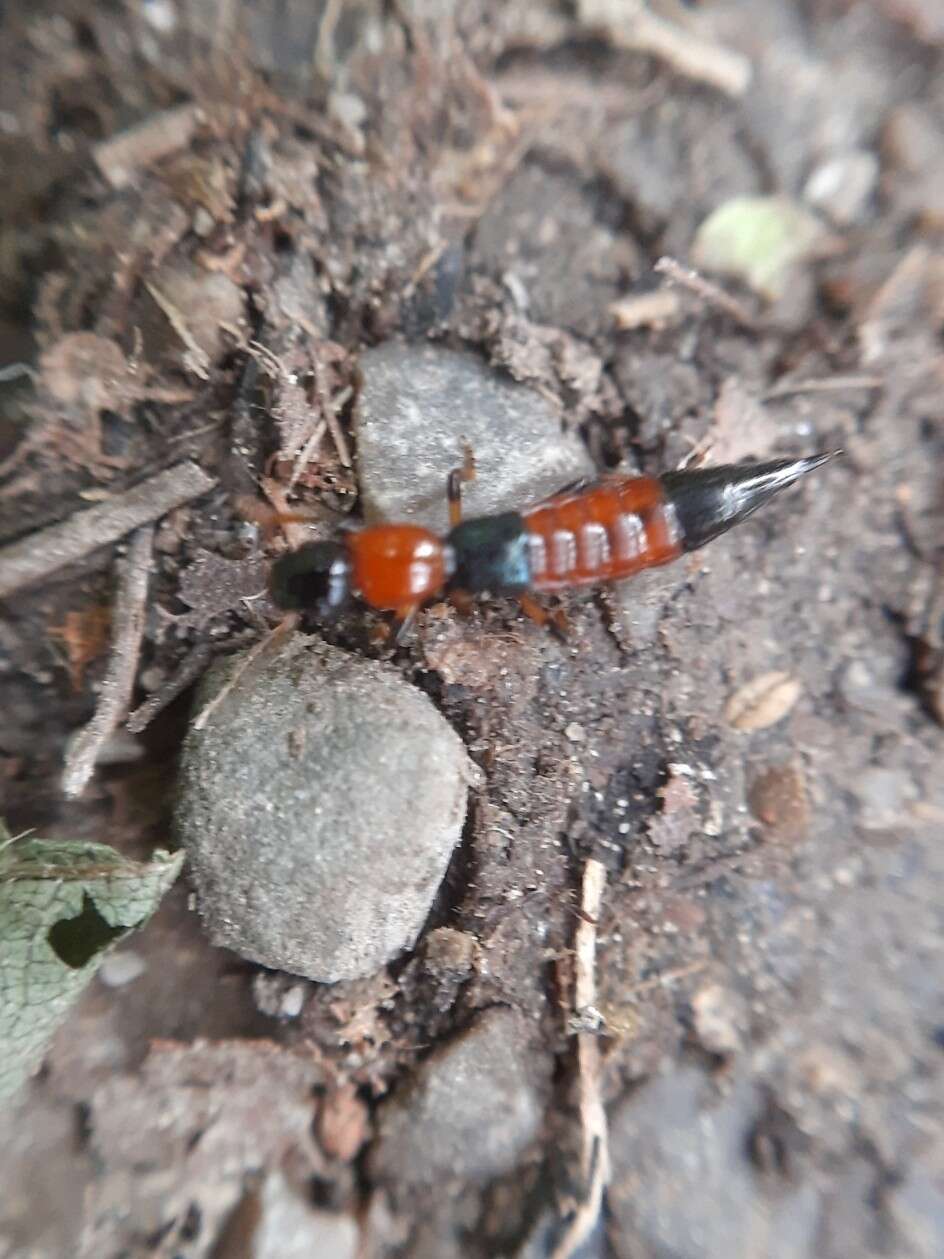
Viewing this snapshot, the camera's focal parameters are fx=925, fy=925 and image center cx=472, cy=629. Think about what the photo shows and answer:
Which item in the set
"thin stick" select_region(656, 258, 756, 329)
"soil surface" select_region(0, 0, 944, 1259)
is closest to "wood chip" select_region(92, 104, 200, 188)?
"soil surface" select_region(0, 0, 944, 1259)

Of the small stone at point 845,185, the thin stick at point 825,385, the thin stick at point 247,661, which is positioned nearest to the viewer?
the thin stick at point 247,661

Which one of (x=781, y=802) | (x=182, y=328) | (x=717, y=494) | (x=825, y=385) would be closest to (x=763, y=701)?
(x=781, y=802)

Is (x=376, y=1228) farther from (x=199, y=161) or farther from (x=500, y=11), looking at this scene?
(x=500, y=11)

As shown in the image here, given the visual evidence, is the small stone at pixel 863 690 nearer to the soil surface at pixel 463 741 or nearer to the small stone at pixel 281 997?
the soil surface at pixel 463 741

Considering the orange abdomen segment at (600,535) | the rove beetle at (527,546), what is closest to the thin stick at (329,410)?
the rove beetle at (527,546)

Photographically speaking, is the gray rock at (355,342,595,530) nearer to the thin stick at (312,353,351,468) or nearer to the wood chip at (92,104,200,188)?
the thin stick at (312,353,351,468)

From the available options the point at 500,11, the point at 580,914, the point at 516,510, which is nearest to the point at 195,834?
the point at 580,914
